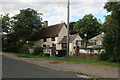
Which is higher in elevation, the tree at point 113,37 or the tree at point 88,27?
the tree at point 88,27

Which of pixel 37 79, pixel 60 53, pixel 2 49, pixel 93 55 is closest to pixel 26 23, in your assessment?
pixel 2 49

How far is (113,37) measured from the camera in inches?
647

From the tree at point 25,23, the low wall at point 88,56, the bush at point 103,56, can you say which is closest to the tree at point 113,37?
the bush at point 103,56

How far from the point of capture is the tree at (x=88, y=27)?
48938 mm

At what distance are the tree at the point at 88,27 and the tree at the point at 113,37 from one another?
31.7m

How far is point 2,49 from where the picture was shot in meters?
42.4

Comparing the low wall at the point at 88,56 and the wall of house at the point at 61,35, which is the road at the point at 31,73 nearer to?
the low wall at the point at 88,56

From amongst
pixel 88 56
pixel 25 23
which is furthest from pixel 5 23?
pixel 88 56

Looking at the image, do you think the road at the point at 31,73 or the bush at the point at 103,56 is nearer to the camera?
the road at the point at 31,73

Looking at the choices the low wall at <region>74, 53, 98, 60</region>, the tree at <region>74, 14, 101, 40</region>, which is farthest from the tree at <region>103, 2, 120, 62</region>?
the tree at <region>74, 14, 101, 40</region>

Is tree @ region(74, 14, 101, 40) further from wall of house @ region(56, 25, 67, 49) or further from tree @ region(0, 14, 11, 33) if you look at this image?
tree @ region(0, 14, 11, 33)

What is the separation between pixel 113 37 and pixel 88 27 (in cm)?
3292

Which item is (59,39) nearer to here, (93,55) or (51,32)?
(51,32)

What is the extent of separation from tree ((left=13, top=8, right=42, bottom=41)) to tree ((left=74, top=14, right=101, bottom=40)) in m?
13.3
